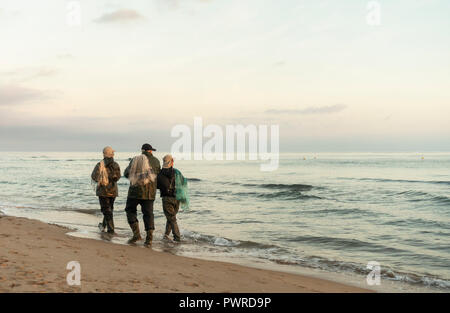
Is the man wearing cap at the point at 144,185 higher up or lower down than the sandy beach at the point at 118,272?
higher up

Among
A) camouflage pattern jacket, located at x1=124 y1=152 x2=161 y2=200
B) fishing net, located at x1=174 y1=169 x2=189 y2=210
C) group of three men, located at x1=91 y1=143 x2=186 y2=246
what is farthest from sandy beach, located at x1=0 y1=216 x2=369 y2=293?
fishing net, located at x1=174 y1=169 x2=189 y2=210

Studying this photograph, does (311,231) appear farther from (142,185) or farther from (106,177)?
(106,177)

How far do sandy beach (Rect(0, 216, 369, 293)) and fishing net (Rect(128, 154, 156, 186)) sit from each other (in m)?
1.42

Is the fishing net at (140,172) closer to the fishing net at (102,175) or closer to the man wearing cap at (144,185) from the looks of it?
the man wearing cap at (144,185)

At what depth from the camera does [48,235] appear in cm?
888

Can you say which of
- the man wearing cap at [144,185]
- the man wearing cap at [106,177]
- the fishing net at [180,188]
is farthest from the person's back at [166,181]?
the man wearing cap at [106,177]

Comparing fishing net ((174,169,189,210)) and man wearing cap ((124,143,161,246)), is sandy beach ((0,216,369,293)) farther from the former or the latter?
fishing net ((174,169,189,210))

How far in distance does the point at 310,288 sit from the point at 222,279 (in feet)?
4.45

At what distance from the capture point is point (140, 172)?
28.3 ft

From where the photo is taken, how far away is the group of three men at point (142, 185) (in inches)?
341

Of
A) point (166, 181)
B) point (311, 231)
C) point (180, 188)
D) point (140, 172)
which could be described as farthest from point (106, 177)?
point (311, 231)
